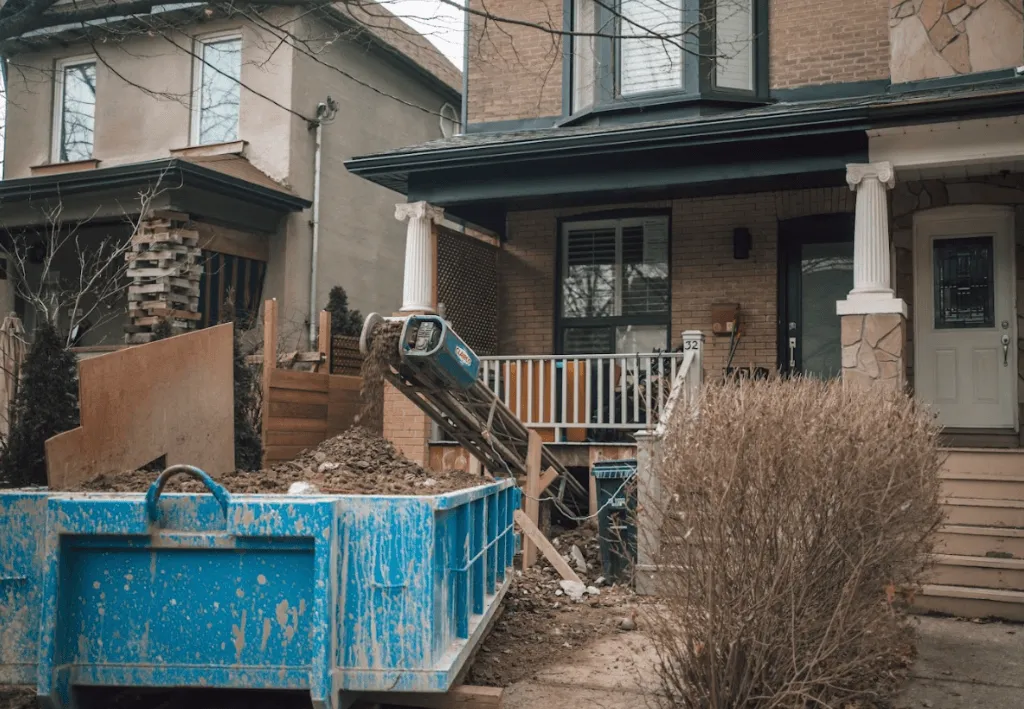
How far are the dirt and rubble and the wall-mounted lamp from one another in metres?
4.09

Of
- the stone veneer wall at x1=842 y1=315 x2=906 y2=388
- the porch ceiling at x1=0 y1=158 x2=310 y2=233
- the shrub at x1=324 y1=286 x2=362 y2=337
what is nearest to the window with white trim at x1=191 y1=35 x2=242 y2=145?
the porch ceiling at x1=0 y1=158 x2=310 y2=233

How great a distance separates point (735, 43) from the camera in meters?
11.4

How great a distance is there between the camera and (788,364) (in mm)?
11477

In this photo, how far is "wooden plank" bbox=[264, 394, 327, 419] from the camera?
37.7 feet

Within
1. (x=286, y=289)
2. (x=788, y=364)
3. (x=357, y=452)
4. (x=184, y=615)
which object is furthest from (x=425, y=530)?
(x=286, y=289)

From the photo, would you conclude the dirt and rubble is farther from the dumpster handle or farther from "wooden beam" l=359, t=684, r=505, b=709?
the dumpster handle

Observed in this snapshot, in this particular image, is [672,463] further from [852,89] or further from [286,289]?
[286,289]

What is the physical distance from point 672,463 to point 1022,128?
644 cm

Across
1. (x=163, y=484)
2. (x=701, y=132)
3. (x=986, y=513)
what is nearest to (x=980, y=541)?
(x=986, y=513)

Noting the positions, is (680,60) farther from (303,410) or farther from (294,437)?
(294,437)

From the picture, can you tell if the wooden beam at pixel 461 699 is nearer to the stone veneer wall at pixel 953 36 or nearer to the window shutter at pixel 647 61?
the stone veneer wall at pixel 953 36

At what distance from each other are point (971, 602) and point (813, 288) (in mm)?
4896

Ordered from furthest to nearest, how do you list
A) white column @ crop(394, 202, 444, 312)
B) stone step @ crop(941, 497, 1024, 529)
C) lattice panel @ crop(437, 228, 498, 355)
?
1. lattice panel @ crop(437, 228, 498, 355)
2. white column @ crop(394, 202, 444, 312)
3. stone step @ crop(941, 497, 1024, 529)

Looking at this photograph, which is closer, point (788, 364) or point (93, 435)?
Result: point (93, 435)
